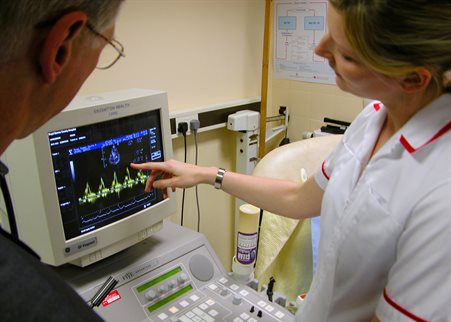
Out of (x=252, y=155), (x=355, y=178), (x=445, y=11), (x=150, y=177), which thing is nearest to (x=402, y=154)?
(x=355, y=178)

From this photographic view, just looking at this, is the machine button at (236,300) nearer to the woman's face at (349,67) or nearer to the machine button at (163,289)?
the machine button at (163,289)

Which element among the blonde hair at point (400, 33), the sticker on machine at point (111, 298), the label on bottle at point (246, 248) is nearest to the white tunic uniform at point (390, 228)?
the blonde hair at point (400, 33)

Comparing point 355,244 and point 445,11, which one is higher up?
point 445,11

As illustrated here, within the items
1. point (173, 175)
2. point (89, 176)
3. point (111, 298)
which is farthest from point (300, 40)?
point (111, 298)

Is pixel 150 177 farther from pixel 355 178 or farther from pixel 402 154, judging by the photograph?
pixel 402 154

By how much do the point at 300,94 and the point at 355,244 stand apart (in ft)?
5.35

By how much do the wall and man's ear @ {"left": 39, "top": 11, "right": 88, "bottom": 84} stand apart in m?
1.10

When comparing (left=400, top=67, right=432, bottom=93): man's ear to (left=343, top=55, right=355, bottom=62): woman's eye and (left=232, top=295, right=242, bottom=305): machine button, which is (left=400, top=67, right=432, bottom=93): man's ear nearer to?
(left=343, top=55, right=355, bottom=62): woman's eye

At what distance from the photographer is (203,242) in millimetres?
1346

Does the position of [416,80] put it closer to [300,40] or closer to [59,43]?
[59,43]

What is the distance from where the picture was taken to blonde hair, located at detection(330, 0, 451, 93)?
71cm

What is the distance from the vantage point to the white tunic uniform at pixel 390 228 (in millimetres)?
730

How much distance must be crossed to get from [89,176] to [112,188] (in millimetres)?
83

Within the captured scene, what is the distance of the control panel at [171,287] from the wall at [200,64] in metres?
0.75
